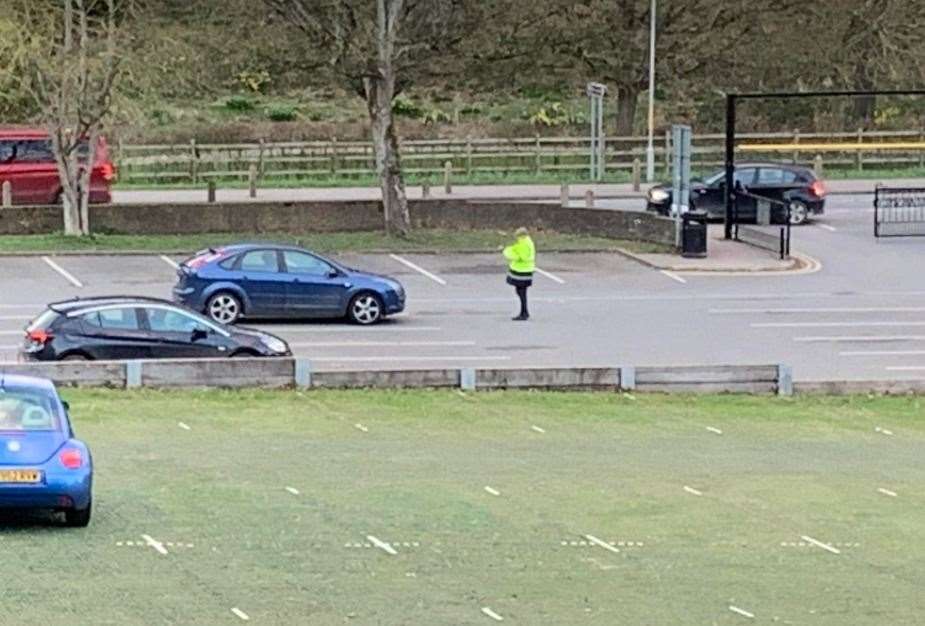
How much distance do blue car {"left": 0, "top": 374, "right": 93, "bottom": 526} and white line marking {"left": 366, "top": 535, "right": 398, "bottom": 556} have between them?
246 centimetres

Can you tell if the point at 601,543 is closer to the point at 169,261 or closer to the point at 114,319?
the point at 114,319

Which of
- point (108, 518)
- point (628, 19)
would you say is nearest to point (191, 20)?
point (628, 19)

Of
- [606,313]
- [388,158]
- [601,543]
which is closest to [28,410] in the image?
[601,543]

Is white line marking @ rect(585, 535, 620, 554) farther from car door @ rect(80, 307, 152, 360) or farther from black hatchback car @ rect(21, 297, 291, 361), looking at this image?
car door @ rect(80, 307, 152, 360)

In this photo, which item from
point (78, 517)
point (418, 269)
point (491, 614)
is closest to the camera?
point (491, 614)

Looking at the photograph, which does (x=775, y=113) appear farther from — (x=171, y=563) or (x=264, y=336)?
(x=171, y=563)

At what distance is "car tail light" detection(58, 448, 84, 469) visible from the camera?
17734mm

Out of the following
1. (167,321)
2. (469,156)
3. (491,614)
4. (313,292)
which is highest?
(469,156)

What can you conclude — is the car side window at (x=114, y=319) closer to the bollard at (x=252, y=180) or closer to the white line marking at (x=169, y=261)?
the white line marking at (x=169, y=261)

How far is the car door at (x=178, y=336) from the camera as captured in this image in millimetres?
29000

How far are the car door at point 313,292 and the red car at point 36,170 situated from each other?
44.2 feet

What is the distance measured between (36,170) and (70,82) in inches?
173

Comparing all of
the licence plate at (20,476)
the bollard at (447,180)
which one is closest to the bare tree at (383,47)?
the bollard at (447,180)

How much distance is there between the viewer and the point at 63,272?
40.8m
